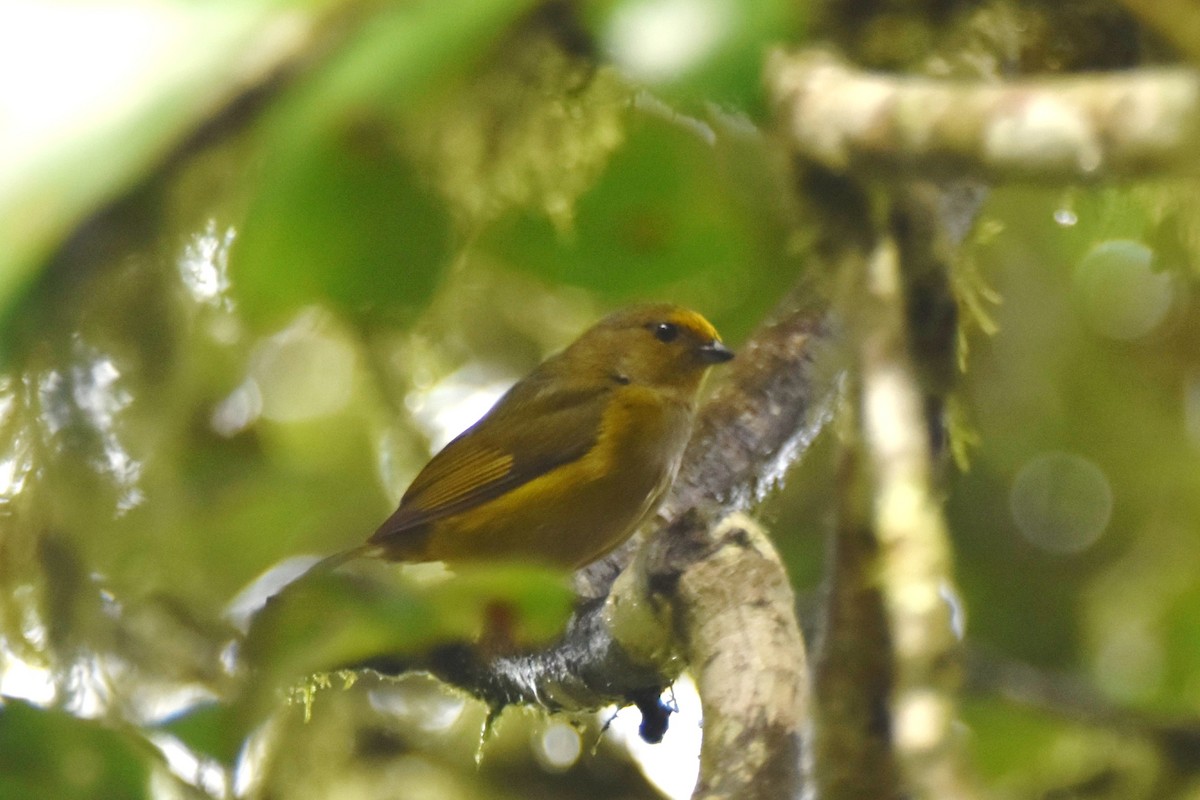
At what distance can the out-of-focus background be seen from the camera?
56.8 inches

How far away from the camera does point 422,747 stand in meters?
4.90

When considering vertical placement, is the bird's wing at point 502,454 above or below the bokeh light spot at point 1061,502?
below

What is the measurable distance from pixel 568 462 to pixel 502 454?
25 centimetres

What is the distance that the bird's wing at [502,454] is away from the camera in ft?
13.8

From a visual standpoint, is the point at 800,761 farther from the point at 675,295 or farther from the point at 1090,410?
the point at 1090,410

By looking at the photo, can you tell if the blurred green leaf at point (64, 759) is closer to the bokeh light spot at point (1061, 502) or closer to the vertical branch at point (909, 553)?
the vertical branch at point (909, 553)

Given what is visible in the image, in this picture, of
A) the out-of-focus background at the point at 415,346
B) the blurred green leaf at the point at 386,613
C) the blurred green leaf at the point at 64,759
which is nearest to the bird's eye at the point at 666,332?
the out-of-focus background at the point at 415,346

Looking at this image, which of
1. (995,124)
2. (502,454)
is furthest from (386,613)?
(502,454)

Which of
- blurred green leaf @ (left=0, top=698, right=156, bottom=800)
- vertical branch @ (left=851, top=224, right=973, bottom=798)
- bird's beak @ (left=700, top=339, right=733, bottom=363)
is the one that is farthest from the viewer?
bird's beak @ (left=700, top=339, right=733, bottom=363)

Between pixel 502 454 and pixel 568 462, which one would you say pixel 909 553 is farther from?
pixel 502 454

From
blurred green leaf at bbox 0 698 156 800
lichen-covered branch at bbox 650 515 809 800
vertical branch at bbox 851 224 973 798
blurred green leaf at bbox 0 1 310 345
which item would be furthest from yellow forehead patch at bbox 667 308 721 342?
blurred green leaf at bbox 0 1 310 345

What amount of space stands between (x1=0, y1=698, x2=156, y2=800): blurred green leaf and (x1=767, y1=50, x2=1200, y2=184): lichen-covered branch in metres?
1.58

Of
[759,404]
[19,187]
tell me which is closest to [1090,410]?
[759,404]

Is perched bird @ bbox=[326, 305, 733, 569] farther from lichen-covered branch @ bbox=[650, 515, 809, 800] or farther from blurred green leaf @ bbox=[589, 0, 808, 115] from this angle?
blurred green leaf @ bbox=[589, 0, 808, 115]
